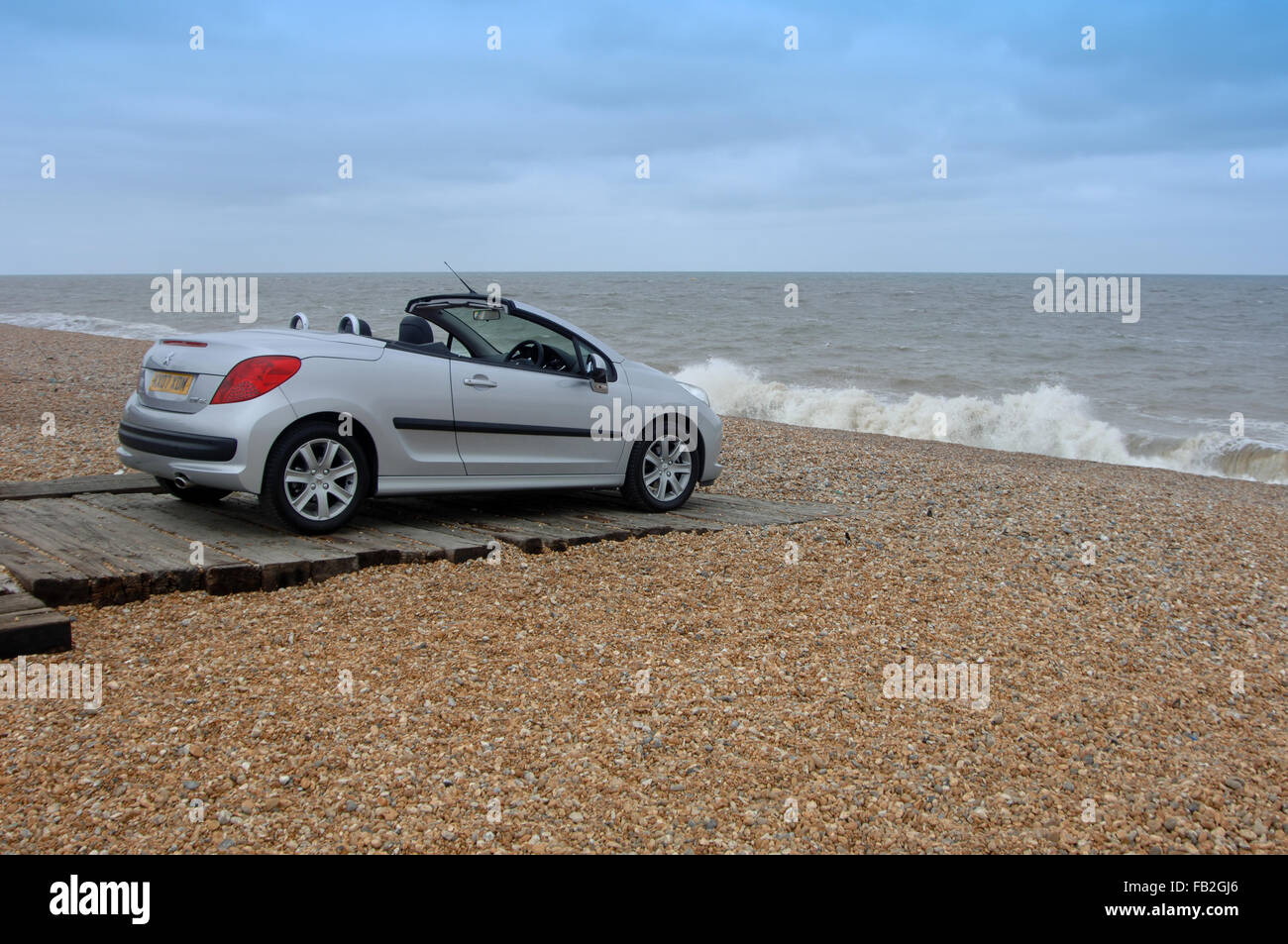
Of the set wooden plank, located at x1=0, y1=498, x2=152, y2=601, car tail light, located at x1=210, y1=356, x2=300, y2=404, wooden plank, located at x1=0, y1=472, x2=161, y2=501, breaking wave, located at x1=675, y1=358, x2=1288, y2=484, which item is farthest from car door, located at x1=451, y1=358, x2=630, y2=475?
breaking wave, located at x1=675, y1=358, x2=1288, y2=484

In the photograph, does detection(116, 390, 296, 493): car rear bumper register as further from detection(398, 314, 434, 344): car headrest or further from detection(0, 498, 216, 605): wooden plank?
detection(398, 314, 434, 344): car headrest

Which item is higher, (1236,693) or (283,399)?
(283,399)

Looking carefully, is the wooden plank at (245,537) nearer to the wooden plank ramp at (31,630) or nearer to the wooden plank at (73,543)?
the wooden plank at (73,543)

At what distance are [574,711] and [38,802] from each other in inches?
77.9

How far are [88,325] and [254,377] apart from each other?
3990 cm

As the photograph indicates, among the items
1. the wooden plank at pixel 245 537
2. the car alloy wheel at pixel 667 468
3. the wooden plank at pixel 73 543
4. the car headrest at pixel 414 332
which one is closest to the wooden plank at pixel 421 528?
the wooden plank at pixel 245 537

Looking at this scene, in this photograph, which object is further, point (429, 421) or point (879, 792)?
point (429, 421)

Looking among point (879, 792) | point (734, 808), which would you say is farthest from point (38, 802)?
point (879, 792)

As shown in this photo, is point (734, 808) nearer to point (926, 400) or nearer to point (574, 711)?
point (574, 711)

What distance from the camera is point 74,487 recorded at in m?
7.13

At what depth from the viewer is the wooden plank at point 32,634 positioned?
169 inches

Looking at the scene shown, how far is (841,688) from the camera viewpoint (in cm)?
473

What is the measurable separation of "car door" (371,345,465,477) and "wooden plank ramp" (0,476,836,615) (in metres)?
0.46
